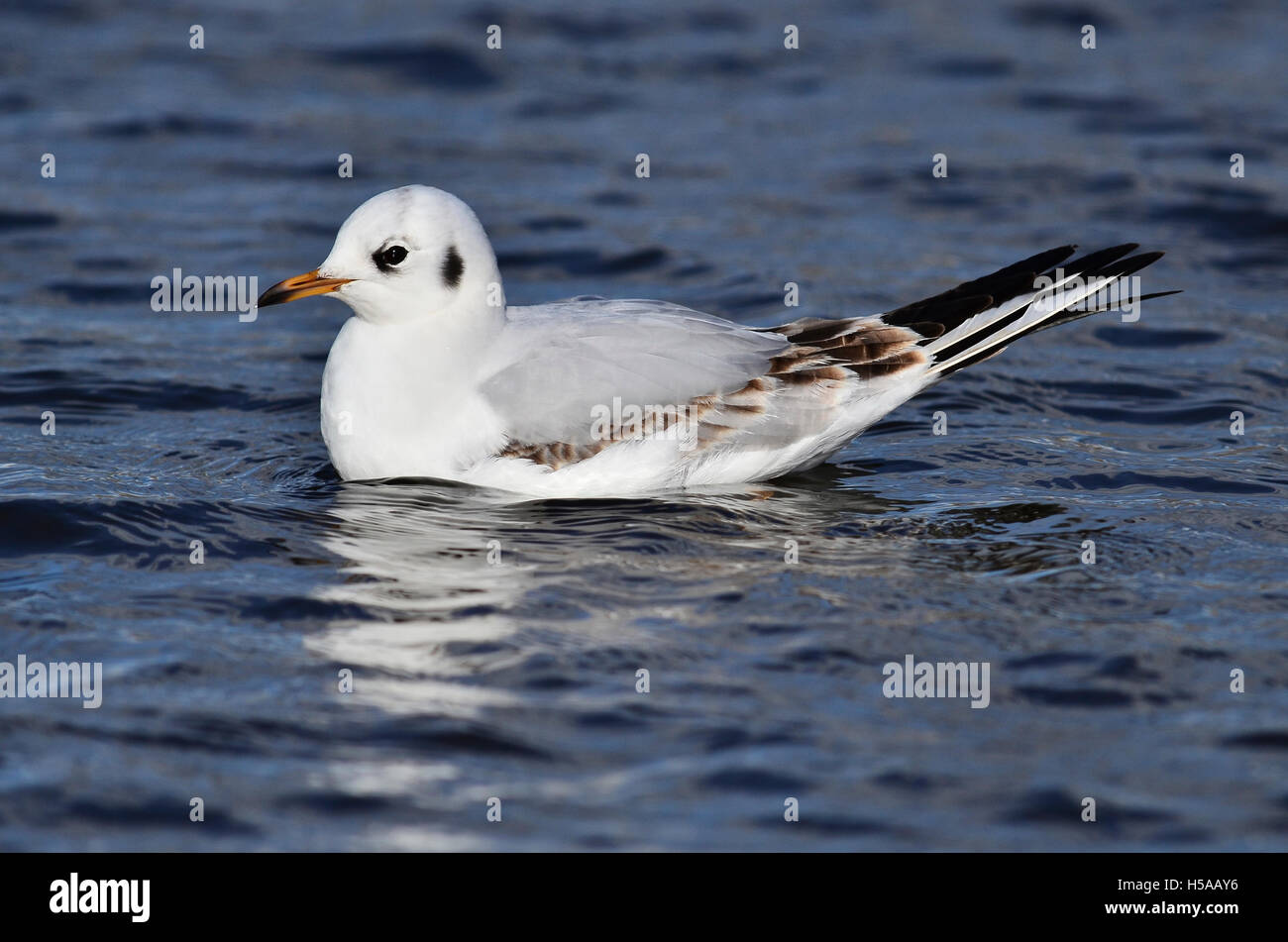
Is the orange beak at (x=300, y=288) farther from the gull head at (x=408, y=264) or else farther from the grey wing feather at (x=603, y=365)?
the grey wing feather at (x=603, y=365)

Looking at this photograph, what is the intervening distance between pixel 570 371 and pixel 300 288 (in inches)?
48.3

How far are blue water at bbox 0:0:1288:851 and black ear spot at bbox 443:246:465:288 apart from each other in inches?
36.9

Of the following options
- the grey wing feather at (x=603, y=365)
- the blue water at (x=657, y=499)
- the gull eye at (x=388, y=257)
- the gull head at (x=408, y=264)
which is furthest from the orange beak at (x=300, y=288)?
the blue water at (x=657, y=499)

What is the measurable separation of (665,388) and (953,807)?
2.85 m

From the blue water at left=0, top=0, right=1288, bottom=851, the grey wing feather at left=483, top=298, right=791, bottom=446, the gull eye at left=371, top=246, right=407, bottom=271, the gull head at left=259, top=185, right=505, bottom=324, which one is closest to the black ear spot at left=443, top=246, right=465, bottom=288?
the gull head at left=259, top=185, right=505, bottom=324

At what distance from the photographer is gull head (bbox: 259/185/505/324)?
794cm

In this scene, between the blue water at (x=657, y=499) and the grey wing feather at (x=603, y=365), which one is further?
the grey wing feather at (x=603, y=365)

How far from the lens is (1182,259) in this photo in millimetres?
12539

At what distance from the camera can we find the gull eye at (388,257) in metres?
7.99

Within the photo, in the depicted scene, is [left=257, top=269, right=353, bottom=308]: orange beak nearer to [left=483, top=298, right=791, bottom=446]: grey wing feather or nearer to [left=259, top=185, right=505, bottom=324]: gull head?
[left=259, top=185, right=505, bottom=324]: gull head

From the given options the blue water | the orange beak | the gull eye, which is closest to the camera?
the blue water

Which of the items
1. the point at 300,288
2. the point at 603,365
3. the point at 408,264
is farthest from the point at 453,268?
the point at 603,365

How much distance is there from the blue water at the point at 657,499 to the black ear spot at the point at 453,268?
0.94m
